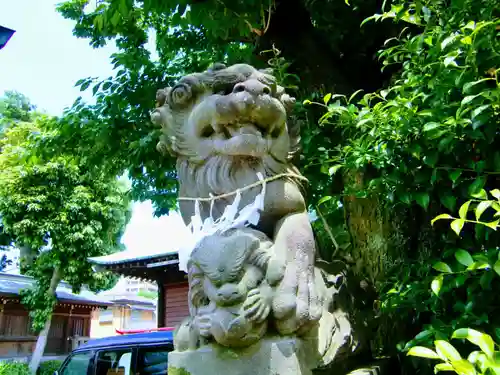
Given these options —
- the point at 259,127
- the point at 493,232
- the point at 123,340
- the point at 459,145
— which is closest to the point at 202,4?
the point at 259,127

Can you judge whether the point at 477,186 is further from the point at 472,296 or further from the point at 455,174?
the point at 472,296

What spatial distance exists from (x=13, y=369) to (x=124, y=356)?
8.13m

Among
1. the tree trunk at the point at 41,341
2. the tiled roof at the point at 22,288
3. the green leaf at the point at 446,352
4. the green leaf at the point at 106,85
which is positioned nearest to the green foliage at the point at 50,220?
the tree trunk at the point at 41,341

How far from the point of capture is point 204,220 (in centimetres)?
187

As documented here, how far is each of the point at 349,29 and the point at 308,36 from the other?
31 cm

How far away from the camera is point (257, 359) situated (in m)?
1.52

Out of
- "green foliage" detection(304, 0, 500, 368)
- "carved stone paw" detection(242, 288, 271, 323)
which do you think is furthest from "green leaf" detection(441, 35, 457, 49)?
"carved stone paw" detection(242, 288, 271, 323)

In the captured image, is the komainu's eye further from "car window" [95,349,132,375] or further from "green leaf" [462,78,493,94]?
"car window" [95,349,132,375]

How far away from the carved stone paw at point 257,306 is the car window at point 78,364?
4.59 metres

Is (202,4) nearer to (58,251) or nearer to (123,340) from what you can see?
(123,340)

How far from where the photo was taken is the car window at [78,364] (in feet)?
17.7

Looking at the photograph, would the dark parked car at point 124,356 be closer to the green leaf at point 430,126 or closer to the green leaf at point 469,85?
the green leaf at point 430,126

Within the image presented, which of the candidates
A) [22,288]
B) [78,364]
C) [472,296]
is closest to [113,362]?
[78,364]

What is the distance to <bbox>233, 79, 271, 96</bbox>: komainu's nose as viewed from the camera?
1.80 meters
